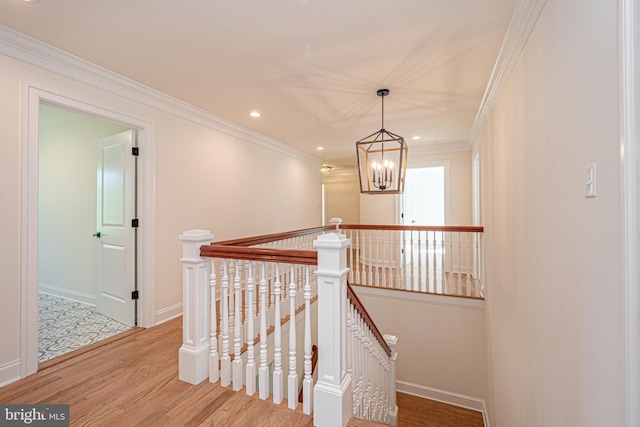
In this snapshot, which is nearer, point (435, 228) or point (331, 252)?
point (331, 252)

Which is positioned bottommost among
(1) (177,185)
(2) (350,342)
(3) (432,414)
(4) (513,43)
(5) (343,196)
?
(3) (432,414)

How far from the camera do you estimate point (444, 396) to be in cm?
381

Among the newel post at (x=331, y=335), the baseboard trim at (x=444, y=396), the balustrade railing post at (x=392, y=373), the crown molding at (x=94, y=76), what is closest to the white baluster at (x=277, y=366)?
the newel post at (x=331, y=335)

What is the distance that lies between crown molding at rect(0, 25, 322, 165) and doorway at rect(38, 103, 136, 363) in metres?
0.41

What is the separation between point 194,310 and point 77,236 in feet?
9.83

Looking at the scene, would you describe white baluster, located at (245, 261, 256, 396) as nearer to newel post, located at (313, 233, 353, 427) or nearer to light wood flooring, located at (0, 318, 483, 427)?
light wood flooring, located at (0, 318, 483, 427)

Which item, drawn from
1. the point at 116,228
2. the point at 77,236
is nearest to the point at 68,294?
the point at 77,236

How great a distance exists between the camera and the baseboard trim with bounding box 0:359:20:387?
188 cm

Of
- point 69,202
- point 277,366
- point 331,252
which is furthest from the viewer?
point 69,202

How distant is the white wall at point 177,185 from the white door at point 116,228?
25cm

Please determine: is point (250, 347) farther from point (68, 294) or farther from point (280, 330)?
point (68, 294)

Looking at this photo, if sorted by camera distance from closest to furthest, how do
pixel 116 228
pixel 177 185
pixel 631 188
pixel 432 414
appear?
pixel 631 188 → pixel 116 228 → pixel 177 185 → pixel 432 414

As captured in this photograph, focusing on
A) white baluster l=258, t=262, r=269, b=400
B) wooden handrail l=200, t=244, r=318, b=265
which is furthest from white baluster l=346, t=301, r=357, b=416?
white baluster l=258, t=262, r=269, b=400

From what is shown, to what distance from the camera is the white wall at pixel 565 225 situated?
0.86 metres
